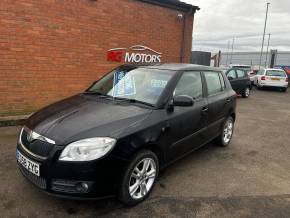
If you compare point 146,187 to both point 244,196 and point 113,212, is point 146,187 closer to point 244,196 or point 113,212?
point 113,212

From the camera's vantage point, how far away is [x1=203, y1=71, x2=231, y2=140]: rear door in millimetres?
4797

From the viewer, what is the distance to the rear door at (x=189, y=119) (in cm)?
385

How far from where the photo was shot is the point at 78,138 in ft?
9.55

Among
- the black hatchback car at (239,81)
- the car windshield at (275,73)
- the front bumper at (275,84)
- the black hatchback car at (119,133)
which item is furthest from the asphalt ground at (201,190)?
the car windshield at (275,73)

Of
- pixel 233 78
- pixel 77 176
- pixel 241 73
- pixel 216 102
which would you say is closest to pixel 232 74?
pixel 233 78

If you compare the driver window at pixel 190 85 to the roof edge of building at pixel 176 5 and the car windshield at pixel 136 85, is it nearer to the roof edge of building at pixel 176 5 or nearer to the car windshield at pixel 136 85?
the car windshield at pixel 136 85

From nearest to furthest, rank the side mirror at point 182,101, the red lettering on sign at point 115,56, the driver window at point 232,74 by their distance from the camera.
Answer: the side mirror at point 182,101, the red lettering on sign at point 115,56, the driver window at point 232,74

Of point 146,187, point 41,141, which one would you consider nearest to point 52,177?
point 41,141

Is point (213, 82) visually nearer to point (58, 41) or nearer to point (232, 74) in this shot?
point (58, 41)

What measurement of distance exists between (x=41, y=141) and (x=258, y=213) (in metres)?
2.56

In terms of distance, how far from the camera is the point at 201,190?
3.81 m

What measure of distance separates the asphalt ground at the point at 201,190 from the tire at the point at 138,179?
111 millimetres

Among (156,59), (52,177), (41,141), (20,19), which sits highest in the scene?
(20,19)

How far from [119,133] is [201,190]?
4.99 feet
